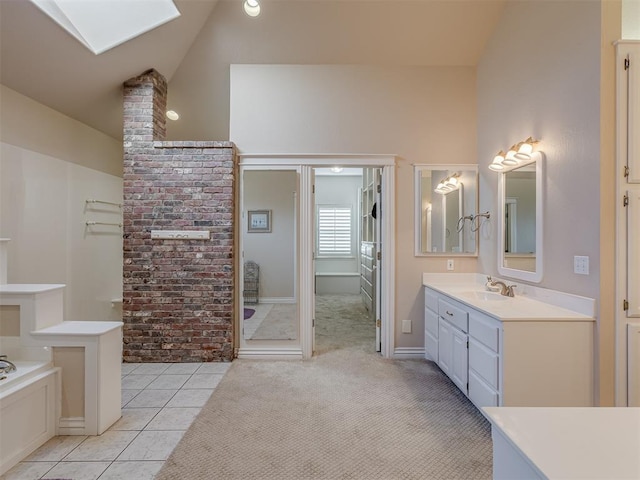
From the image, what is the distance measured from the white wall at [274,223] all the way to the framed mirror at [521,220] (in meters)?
2.03

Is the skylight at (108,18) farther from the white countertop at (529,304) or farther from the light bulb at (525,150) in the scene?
the white countertop at (529,304)

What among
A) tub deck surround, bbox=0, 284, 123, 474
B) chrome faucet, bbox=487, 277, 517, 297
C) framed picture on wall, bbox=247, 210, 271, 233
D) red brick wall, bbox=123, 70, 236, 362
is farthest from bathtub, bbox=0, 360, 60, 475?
chrome faucet, bbox=487, 277, 517, 297

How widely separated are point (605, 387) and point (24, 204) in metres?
4.72

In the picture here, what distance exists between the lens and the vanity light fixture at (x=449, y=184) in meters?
3.29

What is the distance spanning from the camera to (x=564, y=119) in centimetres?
210

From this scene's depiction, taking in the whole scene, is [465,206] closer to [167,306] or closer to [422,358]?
[422,358]

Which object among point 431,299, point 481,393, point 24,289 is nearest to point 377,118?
point 431,299

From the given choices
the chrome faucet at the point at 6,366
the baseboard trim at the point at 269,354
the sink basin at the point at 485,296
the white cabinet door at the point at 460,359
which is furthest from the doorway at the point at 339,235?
the chrome faucet at the point at 6,366

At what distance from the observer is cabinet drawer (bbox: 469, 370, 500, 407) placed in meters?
1.96

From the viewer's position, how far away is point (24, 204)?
280 cm

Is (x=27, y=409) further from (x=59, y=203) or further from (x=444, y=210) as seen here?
(x=444, y=210)

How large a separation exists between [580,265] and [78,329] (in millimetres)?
3321

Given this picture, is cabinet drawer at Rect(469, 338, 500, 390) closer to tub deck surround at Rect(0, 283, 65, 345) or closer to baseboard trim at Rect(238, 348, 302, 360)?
baseboard trim at Rect(238, 348, 302, 360)

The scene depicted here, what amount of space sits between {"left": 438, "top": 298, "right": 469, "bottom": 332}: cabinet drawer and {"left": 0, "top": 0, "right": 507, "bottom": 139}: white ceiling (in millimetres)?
2551
